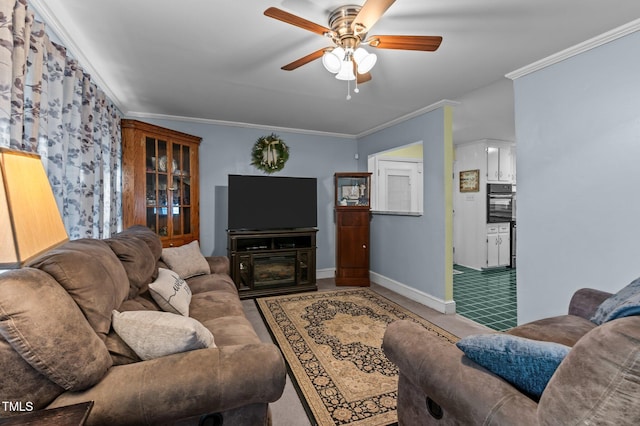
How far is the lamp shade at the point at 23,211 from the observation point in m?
0.76

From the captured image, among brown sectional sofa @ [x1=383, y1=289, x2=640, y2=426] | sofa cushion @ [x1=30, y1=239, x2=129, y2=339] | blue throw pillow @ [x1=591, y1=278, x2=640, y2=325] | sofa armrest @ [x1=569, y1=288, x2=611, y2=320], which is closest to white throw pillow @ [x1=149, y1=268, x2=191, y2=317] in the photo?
sofa cushion @ [x1=30, y1=239, x2=129, y2=339]

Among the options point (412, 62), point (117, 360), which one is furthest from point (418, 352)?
point (412, 62)

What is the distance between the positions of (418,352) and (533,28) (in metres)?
2.29

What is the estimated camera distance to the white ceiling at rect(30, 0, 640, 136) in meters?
1.81

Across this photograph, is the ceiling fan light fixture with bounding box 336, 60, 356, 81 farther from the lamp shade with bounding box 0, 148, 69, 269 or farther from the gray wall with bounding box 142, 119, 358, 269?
the gray wall with bounding box 142, 119, 358, 269

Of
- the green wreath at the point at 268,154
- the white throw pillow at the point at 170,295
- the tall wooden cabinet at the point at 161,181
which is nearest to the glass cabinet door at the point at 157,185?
the tall wooden cabinet at the point at 161,181

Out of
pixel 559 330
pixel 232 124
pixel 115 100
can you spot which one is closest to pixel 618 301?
pixel 559 330

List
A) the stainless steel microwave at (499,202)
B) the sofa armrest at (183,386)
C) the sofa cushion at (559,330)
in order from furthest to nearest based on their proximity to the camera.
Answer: the stainless steel microwave at (499,202) → the sofa cushion at (559,330) → the sofa armrest at (183,386)

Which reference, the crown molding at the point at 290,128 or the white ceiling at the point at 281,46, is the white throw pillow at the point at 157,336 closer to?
the white ceiling at the point at 281,46

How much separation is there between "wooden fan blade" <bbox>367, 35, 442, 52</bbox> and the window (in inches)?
129

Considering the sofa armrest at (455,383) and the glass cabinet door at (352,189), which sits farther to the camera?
the glass cabinet door at (352,189)

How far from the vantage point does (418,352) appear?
4.02 feet

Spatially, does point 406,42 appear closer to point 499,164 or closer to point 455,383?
point 455,383

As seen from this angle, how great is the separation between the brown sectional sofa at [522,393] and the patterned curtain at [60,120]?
2075mm
